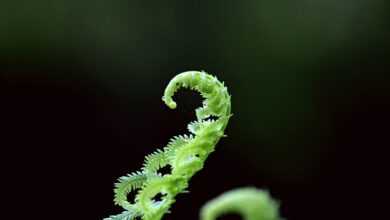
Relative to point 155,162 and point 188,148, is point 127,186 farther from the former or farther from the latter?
point 188,148

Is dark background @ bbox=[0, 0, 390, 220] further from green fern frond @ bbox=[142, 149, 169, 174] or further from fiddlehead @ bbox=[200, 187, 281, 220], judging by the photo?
fiddlehead @ bbox=[200, 187, 281, 220]

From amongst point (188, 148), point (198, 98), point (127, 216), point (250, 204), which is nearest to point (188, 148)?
point (188, 148)

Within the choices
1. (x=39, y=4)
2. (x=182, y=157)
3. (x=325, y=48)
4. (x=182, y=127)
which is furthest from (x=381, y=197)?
(x=182, y=157)

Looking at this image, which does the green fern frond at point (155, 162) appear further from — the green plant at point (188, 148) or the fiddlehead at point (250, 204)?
the fiddlehead at point (250, 204)

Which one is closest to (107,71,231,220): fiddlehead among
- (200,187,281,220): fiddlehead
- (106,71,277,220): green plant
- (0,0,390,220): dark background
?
(106,71,277,220): green plant

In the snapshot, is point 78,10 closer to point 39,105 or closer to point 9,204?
point 39,105

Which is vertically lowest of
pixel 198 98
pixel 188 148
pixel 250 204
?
pixel 250 204
